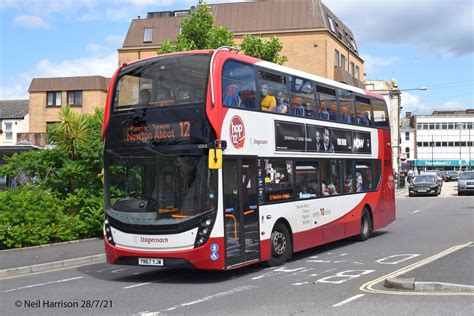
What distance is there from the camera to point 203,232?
10.2 metres

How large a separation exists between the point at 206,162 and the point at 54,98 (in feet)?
170

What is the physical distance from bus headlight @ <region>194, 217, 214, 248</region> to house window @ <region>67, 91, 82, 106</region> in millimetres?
50554

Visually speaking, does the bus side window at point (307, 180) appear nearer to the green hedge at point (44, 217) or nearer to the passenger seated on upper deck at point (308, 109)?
the passenger seated on upper deck at point (308, 109)

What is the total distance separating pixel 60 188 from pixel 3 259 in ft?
15.2

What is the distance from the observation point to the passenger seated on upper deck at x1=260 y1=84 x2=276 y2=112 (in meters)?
12.0

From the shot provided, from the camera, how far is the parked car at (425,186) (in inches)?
1642

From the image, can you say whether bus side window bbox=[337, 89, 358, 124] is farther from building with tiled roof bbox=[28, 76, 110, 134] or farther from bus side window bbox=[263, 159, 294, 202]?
building with tiled roof bbox=[28, 76, 110, 134]

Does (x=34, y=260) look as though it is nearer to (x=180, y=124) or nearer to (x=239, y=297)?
(x=180, y=124)

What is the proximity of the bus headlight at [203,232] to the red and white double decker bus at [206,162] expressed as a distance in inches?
0.7

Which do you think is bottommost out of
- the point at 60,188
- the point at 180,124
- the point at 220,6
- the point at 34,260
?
the point at 34,260

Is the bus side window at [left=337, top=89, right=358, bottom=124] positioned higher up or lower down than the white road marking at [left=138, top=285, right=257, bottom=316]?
higher up

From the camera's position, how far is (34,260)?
43.3ft

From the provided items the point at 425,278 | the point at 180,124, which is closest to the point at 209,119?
the point at 180,124

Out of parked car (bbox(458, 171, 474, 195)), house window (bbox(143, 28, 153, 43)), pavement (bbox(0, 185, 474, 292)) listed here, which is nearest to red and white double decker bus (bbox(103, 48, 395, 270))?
pavement (bbox(0, 185, 474, 292))
